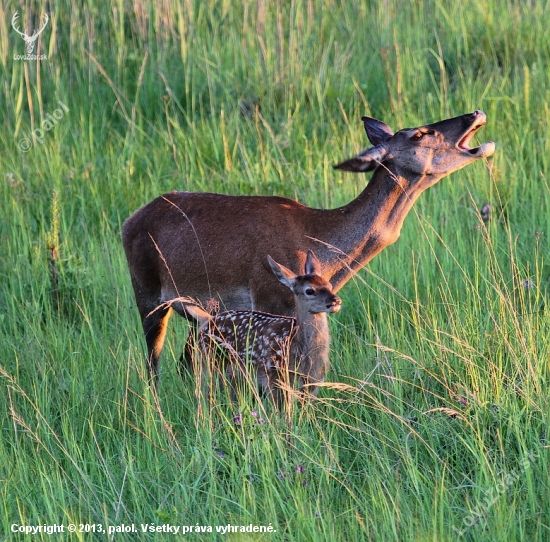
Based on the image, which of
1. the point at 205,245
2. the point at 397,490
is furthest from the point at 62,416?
the point at 397,490

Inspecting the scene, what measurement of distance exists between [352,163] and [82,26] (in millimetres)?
4920

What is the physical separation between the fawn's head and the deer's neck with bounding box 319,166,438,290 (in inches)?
14.5

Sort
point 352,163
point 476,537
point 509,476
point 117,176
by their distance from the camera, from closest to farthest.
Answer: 1. point 476,537
2. point 509,476
3. point 352,163
4. point 117,176

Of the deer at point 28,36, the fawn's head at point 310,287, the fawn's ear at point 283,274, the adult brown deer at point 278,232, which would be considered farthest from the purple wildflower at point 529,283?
the deer at point 28,36

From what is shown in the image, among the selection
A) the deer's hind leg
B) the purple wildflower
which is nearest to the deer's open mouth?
the purple wildflower

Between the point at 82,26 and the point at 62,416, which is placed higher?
the point at 82,26

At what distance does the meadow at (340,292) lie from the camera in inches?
168

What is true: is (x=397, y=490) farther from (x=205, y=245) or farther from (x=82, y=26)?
(x=82, y=26)

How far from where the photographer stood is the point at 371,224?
5.88 metres

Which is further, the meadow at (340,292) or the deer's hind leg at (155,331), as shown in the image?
the deer's hind leg at (155,331)

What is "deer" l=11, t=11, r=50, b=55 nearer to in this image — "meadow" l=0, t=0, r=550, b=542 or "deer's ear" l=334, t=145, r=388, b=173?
"meadow" l=0, t=0, r=550, b=542

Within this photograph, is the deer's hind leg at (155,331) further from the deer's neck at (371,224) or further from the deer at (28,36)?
the deer at (28,36)

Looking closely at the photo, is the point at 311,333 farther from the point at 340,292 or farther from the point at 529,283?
the point at 340,292

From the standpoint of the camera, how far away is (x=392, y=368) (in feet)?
16.9
